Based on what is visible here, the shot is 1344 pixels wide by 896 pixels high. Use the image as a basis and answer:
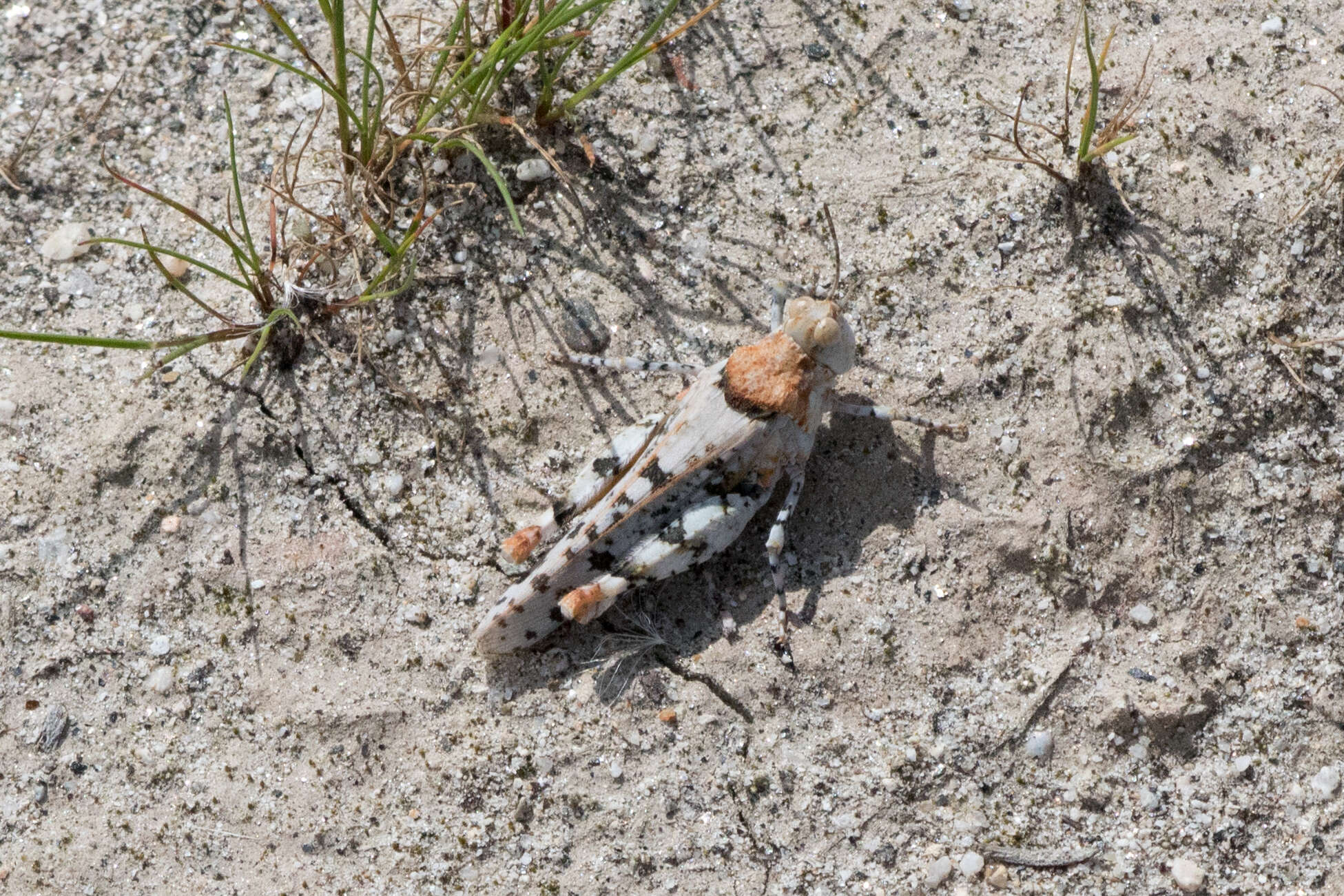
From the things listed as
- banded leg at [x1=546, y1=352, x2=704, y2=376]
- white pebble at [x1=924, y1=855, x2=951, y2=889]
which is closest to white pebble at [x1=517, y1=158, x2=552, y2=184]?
banded leg at [x1=546, y1=352, x2=704, y2=376]

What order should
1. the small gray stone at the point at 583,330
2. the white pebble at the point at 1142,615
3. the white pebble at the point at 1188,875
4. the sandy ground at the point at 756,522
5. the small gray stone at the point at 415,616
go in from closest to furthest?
the white pebble at the point at 1188,875 < the sandy ground at the point at 756,522 < the white pebble at the point at 1142,615 < the small gray stone at the point at 415,616 < the small gray stone at the point at 583,330

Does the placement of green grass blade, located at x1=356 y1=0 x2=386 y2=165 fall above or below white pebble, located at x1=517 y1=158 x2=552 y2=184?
above

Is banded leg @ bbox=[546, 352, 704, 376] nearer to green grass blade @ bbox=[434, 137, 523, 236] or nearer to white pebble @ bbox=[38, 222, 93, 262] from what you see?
green grass blade @ bbox=[434, 137, 523, 236]

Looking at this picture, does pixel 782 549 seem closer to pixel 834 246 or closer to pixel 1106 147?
pixel 834 246

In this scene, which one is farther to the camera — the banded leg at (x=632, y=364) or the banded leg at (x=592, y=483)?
the banded leg at (x=632, y=364)

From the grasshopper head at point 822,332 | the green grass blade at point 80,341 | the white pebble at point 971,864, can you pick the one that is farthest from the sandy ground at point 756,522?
the green grass blade at point 80,341

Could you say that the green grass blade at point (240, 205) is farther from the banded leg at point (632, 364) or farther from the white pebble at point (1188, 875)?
the white pebble at point (1188, 875)
